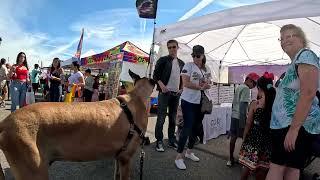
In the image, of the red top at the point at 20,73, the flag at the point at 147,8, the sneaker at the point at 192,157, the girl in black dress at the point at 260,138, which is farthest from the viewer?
the red top at the point at 20,73

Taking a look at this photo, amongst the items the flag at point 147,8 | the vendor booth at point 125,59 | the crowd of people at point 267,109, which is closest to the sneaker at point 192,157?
the crowd of people at point 267,109

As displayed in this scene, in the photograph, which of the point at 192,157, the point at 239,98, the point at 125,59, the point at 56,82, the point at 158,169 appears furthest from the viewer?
the point at 125,59

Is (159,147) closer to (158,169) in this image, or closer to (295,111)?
(158,169)

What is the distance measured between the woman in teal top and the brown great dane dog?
1483 mm

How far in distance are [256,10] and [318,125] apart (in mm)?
2387

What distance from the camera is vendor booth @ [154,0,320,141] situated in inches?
177

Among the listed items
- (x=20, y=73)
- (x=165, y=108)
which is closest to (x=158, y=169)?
(x=165, y=108)

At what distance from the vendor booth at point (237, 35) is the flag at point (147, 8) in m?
0.35

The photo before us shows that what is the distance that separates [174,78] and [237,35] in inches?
174

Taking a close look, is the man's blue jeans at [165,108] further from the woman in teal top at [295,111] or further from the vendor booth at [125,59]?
the vendor booth at [125,59]

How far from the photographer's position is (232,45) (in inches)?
412

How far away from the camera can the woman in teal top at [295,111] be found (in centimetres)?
253

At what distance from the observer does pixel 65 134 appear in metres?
2.94

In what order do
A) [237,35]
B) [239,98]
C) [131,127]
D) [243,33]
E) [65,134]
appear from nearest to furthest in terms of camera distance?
[65,134] < [131,127] < [239,98] < [243,33] < [237,35]
